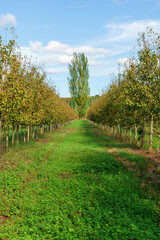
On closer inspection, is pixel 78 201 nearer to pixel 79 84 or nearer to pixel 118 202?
pixel 118 202

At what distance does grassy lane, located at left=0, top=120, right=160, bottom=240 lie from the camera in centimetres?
722

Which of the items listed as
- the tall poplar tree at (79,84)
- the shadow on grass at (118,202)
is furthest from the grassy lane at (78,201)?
the tall poplar tree at (79,84)

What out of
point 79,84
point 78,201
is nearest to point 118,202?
point 78,201

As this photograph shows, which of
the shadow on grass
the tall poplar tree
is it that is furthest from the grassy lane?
the tall poplar tree

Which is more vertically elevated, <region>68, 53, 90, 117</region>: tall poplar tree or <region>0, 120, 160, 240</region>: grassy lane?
<region>68, 53, 90, 117</region>: tall poplar tree

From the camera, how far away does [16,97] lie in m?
15.9

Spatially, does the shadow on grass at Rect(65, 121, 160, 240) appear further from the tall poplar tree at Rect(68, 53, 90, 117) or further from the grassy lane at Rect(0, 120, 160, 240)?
the tall poplar tree at Rect(68, 53, 90, 117)

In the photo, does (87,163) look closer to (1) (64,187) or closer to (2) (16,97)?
(1) (64,187)

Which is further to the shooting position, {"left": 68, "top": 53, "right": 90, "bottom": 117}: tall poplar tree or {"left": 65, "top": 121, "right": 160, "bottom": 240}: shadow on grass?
{"left": 68, "top": 53, "right": 90, "bottom": 117}: tall poplar tree

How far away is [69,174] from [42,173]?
1.79m

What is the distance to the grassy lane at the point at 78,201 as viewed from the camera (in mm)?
7223

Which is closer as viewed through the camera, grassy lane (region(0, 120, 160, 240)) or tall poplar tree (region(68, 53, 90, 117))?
grassy lane (region(0, 120, 160, 240))

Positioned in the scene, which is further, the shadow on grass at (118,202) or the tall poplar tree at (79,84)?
the tall poplar tree at (79,84)

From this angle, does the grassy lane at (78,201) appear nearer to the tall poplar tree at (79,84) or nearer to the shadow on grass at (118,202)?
the shadow on grass at (118,202)
